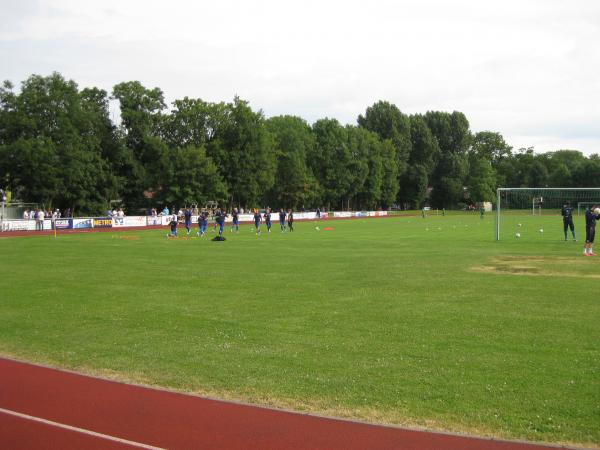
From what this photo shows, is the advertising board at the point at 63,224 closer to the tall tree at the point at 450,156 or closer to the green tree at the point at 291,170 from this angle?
the green tree at the point at 291,170

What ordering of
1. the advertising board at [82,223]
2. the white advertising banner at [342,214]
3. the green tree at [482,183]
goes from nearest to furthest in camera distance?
the advertising board at [82,223] → the white advertising banner at [342,214] → the green tree at [482,183]

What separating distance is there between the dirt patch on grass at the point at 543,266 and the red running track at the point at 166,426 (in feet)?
40.6

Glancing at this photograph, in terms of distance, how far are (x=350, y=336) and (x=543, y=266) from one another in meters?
11.6

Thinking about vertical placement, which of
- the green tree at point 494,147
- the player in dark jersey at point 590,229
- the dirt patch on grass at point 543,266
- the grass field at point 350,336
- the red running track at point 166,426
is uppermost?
the green tree at point 494,147

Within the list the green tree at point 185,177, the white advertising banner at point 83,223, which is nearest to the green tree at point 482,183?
the green tree at point 185,177

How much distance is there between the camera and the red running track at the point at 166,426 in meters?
5.43

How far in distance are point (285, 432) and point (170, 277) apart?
37.6ft

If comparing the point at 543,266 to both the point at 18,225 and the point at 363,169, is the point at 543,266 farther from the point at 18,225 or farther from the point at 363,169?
the point at 363,169

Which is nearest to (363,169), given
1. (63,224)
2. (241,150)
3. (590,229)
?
(241,150)

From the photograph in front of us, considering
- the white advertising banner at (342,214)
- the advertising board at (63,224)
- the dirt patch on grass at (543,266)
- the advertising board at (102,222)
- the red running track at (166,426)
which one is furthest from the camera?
the white advertising banner at (342,214)

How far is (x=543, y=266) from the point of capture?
1847cm

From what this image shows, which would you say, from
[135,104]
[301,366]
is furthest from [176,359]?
[135,104]

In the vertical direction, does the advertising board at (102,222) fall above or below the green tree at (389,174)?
below

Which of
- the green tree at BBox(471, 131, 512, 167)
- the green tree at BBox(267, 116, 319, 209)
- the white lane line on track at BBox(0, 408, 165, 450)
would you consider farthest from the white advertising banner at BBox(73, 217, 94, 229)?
the green tree at BBox(471, 131, 512, 167)
